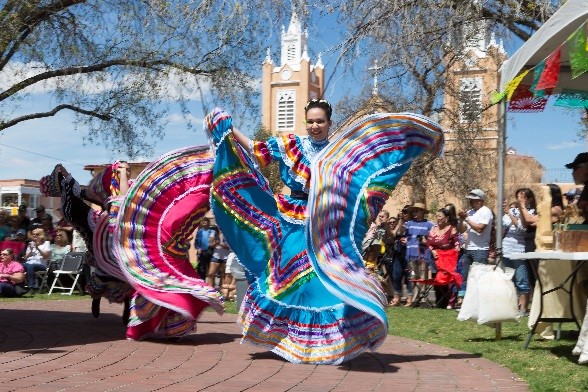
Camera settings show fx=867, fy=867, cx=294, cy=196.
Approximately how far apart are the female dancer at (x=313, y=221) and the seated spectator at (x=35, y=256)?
888cm

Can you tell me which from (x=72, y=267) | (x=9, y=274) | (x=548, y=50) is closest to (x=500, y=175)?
(x=548, y=50)

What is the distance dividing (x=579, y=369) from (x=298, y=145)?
255 cm

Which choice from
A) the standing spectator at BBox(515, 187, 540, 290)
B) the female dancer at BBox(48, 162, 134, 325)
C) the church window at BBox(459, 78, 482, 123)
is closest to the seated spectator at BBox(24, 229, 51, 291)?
the female dancer at BBox(48, 162, 134, 325)

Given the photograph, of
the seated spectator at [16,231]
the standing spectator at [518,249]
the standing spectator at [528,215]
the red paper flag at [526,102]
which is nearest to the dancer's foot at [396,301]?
the standing spectator at [518,249]

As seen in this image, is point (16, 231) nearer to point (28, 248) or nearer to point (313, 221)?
point (28, 248)

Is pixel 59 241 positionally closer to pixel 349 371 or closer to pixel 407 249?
pixel 407 249

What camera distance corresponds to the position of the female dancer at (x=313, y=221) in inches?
237

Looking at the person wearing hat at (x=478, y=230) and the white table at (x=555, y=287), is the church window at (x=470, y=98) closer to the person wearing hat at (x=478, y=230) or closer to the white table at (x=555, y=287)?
the person wearing hat at (x=478, y=230)

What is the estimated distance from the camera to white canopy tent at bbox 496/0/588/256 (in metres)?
6.16

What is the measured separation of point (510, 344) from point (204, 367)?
9.86 ft

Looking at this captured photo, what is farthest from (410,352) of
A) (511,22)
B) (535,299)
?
(511,22)

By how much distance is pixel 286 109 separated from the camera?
6975cm

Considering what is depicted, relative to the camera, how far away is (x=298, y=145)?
643cm

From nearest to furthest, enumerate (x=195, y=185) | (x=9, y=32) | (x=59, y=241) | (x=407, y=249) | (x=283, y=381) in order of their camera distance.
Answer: (x=283, y=381) → (x=195, y=185) → (x=9, y=32) → (x=407, y=249) → (x=59, y=241)
